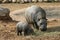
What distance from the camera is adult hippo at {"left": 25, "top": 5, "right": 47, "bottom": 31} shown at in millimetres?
9836

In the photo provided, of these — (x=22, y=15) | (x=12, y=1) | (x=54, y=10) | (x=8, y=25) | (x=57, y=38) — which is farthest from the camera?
(x=12, y=1)

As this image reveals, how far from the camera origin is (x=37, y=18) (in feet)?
32.8

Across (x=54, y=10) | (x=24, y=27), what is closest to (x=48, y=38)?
(x=24, y=27)

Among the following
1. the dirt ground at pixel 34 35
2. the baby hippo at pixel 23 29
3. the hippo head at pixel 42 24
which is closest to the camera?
the dirt ground at pixel 34 35

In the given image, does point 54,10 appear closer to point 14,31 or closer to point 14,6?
point 14,6

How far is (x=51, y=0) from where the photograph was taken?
16.3 meters

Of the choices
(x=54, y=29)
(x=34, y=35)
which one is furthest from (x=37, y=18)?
(x=34, y=35)

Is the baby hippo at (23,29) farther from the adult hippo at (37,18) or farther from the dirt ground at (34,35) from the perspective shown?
the adult hippo at (37,18)

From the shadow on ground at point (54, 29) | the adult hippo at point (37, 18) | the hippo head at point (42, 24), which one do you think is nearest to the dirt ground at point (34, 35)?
the shadow on ground at point (54, 29)

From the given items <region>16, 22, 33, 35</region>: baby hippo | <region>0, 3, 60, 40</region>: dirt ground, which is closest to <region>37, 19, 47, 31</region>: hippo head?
<region>0, 3, 60, 40</region>: dirt ground

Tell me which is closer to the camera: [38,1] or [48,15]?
[48,15]

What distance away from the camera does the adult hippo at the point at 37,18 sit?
387 inches

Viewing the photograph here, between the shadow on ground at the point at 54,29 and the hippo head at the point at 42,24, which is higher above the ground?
the hippo head at the point at 42,24

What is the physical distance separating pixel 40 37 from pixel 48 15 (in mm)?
4152
